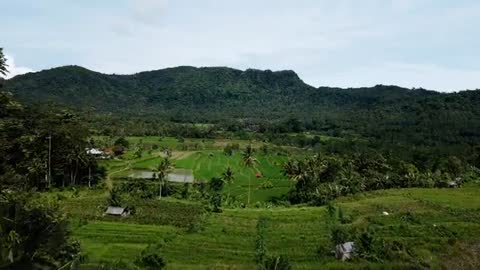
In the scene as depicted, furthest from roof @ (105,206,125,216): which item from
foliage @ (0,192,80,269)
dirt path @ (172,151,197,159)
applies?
dirt path @ (172,151,197,159)

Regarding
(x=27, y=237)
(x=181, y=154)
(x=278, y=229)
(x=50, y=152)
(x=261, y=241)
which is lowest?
(x=278, y=229)

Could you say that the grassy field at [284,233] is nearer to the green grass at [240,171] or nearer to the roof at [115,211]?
the roof at [115,211]

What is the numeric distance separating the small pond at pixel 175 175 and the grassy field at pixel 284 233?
14519mm

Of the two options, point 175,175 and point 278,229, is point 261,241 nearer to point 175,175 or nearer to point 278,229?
point 278,229

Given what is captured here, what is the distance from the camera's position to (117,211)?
53688 millimetres

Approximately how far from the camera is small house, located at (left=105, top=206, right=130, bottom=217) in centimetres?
5350

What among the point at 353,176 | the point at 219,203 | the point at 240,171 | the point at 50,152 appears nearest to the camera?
the point at 219,203

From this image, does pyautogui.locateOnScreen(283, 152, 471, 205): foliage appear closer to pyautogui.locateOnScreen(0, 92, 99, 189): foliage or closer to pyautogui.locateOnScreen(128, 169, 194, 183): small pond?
pyautogui.locateOnScreen(128, 169, 194, 183): small pond

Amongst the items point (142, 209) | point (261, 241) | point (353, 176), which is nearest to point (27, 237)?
point (261, 241)

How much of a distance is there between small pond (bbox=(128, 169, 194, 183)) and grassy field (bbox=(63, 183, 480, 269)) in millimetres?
14519

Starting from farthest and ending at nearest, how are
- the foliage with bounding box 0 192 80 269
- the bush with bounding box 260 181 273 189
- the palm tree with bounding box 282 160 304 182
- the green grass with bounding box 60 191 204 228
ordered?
the bush with bounding box 260 181 273 189 → the palm tree with bounding box 282 160 304 182 → the green grass with bounding box 60 191 204 228 → the foliage with bounding box 0 192 80 269

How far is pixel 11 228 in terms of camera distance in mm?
14844

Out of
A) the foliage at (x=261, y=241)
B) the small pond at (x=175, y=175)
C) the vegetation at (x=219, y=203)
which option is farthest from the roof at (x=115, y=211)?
the small pond at (x=175, y=175)

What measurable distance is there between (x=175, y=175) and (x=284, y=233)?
39.4m
